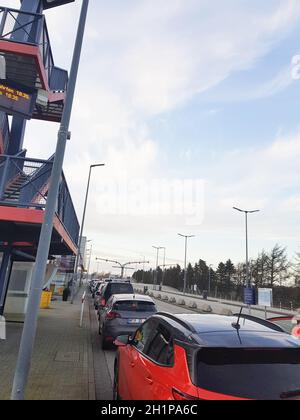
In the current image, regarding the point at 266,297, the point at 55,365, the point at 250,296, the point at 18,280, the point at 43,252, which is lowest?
the point at 55,365

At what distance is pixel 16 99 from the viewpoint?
12555 millimetres

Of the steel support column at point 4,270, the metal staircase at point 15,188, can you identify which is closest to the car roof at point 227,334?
the metal staircase at point 15,188

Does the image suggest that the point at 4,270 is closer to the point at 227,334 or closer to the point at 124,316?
the point at 124,316

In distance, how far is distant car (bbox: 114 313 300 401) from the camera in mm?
2832

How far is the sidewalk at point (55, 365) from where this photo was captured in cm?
603

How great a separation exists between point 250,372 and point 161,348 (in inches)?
44.4

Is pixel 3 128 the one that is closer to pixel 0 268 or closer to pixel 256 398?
pixel 0 268

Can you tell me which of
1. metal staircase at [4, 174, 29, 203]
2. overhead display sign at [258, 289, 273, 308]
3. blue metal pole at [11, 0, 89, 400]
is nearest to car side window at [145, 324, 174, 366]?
blue metal pole at [11, 0, 89, 400]

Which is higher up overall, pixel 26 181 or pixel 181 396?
pixel 26 181

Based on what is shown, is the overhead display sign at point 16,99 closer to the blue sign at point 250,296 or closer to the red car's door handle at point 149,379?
the red car's door handle at point 149,379

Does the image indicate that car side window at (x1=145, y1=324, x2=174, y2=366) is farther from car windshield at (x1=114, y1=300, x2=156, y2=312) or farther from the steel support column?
the steel support column

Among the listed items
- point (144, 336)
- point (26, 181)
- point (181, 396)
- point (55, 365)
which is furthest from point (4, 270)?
point (181, 396)
